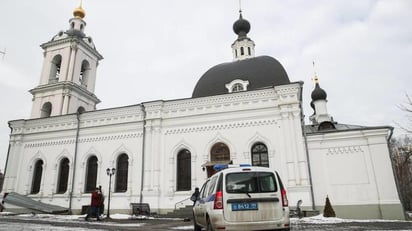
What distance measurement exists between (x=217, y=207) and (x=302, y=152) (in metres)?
11.1

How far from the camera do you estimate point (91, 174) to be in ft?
66.9

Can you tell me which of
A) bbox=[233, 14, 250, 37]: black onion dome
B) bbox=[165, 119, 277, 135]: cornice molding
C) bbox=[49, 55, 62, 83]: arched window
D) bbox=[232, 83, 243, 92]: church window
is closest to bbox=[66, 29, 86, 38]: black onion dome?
bbox=[49, 55, 62, 83]: arched window

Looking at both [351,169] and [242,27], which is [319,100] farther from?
[351,169]

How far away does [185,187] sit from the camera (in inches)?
701

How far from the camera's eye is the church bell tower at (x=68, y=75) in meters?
24.0

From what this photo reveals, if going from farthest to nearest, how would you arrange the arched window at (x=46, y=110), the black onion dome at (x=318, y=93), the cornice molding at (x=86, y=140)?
the black onion dome at (x=318, y=93) → the arched window at (x=46, y=110) → the cornice molding at (x=86, y=140)

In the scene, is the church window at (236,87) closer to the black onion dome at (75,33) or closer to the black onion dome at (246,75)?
the black onion dome at (246,75)

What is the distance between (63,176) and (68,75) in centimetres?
871

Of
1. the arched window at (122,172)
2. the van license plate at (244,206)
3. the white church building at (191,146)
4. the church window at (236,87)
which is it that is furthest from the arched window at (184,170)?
the van license plate at (244,206)

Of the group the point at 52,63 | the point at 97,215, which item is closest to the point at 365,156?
the point at 97,215

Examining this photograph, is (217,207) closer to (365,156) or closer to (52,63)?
(365,156)

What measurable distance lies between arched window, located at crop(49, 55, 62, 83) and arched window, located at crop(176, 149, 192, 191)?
14655 mm

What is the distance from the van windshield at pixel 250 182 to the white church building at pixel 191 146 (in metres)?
10.00

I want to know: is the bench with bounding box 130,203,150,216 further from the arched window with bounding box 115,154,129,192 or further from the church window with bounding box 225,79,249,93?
the church window with bounding box 225,79,249,93
